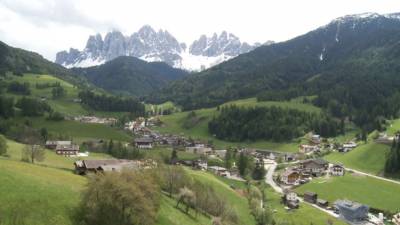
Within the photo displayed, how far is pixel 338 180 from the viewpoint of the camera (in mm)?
147125

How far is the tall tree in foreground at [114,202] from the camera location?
1984 inches

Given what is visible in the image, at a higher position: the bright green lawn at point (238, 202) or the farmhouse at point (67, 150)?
the farmhouse at point (67, 150)

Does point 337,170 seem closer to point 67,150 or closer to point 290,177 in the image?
point 290,177

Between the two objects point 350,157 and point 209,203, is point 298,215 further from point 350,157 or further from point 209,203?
point 350,157

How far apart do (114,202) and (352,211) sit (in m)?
80.8

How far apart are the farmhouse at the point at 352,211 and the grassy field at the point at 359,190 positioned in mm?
9569

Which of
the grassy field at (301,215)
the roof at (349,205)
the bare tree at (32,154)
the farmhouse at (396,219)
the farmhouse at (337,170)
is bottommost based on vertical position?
the farmhouse at (396,219)

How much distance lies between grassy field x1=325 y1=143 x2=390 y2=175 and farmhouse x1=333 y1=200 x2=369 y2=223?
43.4 meters

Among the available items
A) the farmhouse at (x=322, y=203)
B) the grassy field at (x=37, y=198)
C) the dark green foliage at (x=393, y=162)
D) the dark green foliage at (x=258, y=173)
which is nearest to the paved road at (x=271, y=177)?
the dark green foliage at (x=258, y=173)

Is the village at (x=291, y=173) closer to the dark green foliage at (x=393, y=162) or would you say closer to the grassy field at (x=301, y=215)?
the grassy field at (x=301, y=215)

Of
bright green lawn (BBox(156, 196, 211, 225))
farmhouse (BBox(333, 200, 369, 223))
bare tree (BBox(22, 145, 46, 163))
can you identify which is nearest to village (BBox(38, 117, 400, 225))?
farmhouse (BBox(333, 200, 369, 223))

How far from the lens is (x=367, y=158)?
17138 cm

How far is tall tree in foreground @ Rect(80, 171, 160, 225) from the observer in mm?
50406

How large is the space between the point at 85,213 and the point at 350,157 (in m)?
147
